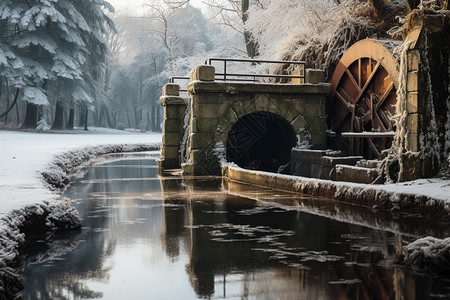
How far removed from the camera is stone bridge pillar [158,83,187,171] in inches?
792

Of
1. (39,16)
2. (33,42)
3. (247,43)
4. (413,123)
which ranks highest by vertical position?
(39,16)

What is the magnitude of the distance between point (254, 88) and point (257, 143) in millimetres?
4078

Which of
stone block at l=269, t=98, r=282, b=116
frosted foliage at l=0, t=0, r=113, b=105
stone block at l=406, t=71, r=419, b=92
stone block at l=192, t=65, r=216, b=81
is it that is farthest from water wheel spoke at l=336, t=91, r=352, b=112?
frosted foliage at l=0, t=0, r=113, b=105

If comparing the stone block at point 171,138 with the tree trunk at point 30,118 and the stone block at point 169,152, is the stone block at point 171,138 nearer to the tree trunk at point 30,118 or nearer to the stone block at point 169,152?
the stone block at point 169,152

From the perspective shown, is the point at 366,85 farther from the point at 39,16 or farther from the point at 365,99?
the point at 39,16

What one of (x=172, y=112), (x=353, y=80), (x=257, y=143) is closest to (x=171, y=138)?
(x=172, y=112)

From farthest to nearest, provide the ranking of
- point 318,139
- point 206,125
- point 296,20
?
1. point 296,20
2. point 318,139
3. point 206,125

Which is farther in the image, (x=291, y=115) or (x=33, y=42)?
(x=33, y=42)

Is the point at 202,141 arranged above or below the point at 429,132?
below

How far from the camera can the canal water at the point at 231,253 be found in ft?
15.5

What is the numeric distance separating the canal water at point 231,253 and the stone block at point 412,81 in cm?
260

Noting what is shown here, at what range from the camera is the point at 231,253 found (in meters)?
6.03

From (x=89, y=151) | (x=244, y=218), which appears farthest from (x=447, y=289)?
(x=89, y=151)

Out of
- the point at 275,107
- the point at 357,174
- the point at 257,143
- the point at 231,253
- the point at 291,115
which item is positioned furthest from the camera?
the point at 257,143
